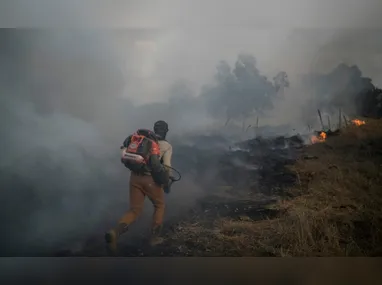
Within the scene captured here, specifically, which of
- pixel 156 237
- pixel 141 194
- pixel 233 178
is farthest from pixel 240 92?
pixel 156 237

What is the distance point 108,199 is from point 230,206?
0.65 m

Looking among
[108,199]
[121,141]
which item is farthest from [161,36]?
[108,199]

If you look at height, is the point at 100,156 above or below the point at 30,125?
below

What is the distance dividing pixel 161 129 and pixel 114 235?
0.62 metres

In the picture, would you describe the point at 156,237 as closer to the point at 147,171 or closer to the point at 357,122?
the point at 147,171

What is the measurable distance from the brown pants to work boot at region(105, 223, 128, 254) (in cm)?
4

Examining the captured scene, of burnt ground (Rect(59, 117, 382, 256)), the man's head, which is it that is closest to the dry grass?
burnt ground (Rect(59, 117, 382, 256))

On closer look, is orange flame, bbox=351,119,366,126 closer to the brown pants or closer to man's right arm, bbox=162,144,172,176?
man's right arm, bbox=162,144,172,176

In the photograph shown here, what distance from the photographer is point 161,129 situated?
2418 mm

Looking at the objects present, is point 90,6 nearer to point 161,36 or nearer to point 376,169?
point 161,36

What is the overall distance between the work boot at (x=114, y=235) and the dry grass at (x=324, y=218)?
0.25 metres

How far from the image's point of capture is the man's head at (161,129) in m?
2.41

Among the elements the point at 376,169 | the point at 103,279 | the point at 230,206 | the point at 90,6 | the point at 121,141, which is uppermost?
the point at 90,6

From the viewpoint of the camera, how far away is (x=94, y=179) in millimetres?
2398
